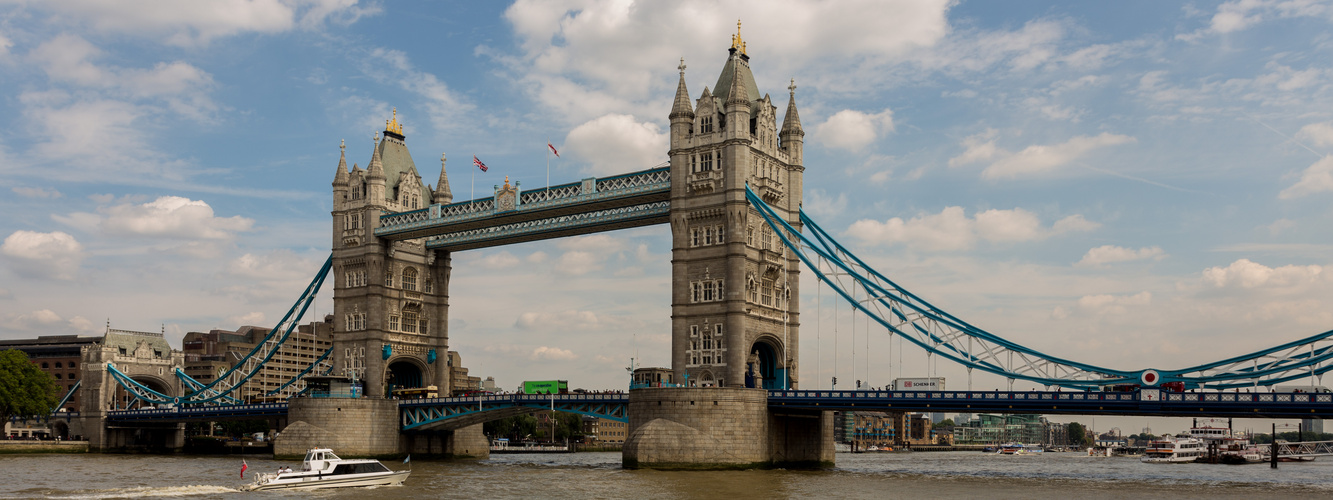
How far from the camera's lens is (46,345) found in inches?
7293

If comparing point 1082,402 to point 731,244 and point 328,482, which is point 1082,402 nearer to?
point 731,244

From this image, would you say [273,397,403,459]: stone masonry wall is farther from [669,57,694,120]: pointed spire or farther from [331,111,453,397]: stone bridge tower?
[669,57,694,120]: pointed spire

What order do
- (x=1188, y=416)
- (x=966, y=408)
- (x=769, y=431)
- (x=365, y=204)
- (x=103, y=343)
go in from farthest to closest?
(x=103, y=343) < (x=365, y=204) < (x=769, y=431) < (x=966, y=408) < (x=1188, y=416)

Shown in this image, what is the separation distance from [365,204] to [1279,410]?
7587cm

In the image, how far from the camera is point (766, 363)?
8700cm

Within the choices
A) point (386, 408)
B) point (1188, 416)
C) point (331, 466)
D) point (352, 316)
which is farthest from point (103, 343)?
point (1188, 416)

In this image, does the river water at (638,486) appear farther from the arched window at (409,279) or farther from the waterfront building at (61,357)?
the waterfront building at (61,357)

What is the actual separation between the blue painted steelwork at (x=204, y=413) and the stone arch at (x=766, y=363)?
45520mm

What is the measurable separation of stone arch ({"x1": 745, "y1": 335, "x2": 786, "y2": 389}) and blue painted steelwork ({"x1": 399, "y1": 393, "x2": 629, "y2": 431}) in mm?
9241

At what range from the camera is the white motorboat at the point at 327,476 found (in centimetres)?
5866

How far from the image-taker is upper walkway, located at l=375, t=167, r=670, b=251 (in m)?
87.9

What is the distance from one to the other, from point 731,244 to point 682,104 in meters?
11.7

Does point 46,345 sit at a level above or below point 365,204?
below

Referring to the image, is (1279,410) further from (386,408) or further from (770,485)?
(386,408)
